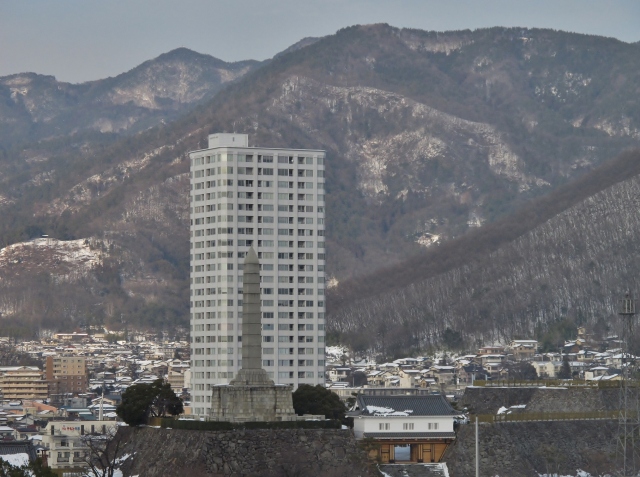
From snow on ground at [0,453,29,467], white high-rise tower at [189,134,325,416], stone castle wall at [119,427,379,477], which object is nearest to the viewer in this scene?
stone castle wall at [119,427,379,477]

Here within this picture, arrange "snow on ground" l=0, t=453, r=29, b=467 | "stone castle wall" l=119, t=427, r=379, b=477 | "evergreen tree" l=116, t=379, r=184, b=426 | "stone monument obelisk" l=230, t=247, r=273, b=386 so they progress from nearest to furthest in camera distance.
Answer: "stone castle wall" l=119, t=427, r=379, b=477
"stone monument obelisk" l=230, t=247, r=273, b=386
"snow on ground" l=0, t=453, r=29, b=467
"evergreen tree" l=116, t=379, r=184, b=426

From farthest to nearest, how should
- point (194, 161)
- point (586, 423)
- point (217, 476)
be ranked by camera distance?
point (194, 161) → point (586, 423) → point (217, 476)

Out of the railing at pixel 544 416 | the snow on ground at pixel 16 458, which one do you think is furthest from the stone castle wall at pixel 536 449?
the snow on ground at pixel 16 458

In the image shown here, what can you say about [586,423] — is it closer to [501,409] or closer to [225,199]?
[501,409]

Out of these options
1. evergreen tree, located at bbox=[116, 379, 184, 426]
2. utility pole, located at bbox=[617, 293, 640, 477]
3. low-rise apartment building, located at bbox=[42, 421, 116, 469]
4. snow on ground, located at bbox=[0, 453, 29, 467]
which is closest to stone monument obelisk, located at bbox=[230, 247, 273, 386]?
evergreen tree, located at bbox=[116, 379, 184, 426]

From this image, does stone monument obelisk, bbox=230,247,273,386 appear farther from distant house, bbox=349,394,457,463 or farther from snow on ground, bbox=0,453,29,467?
snow on ground, bbox=0,453,29,467

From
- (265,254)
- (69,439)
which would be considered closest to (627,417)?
(265,254)

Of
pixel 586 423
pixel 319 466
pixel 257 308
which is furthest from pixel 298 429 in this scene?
pixel 586 423

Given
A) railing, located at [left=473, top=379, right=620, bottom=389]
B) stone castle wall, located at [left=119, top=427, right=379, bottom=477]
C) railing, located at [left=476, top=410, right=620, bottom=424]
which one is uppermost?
railing, located at [left=473, top=379, right=620, bottom=389]
